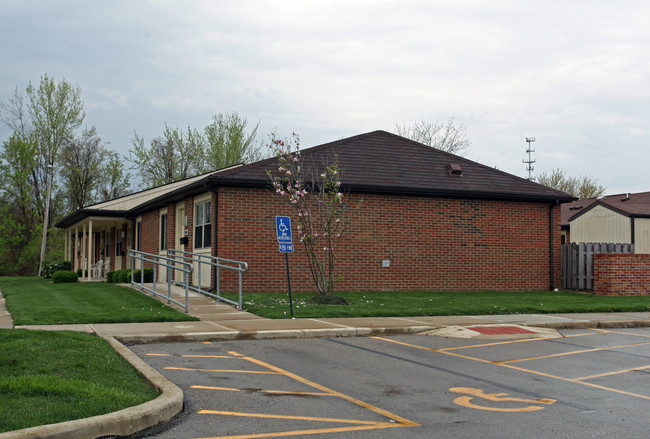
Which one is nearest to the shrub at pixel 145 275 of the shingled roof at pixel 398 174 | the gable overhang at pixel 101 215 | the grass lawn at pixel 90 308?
the shingled roof at pixel 398 174

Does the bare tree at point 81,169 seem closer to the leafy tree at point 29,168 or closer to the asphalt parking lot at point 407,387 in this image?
the leafy tree at point 29,168

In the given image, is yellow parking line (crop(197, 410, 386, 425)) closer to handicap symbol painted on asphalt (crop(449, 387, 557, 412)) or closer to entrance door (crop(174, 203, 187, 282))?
handicap symbol painted on asphalt (crop(449, 387, 557, 412))

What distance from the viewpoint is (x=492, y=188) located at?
21.8 m

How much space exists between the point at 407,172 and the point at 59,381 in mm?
16299

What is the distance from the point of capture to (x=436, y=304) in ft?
52.8

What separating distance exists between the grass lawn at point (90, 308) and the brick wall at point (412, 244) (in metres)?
3.36

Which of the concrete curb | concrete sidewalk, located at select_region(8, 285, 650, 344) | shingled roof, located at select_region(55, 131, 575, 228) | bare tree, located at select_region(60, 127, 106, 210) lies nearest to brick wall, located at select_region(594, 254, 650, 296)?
shingled roof, located at select_region(55, 131, 575, 228)

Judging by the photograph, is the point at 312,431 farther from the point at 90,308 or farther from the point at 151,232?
the point at 151,232

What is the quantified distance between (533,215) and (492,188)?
5.98 feet

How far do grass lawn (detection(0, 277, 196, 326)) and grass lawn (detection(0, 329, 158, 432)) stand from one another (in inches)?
120

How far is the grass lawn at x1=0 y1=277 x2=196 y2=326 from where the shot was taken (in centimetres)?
1198

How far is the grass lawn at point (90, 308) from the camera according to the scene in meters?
12.0

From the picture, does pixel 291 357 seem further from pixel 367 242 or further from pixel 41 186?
pixel 41 186

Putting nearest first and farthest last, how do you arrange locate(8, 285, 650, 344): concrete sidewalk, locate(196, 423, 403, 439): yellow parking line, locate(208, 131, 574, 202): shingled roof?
locate(196, 423, 403, 439): yellow parking line < locate(8, 285, 650, 344): concrete sidewalk < locate(208, 131, 574, 202): shingled roof
